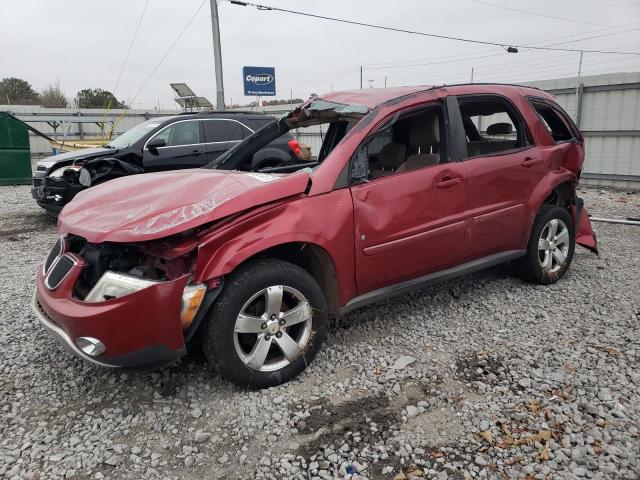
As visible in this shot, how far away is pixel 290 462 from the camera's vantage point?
2320 mm

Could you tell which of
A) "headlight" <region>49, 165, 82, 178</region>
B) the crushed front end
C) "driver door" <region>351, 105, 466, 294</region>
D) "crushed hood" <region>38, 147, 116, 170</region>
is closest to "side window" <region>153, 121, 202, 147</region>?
"crushed hood" <region>38, 147, 116, 170</region>

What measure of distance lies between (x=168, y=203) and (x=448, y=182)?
201 cm

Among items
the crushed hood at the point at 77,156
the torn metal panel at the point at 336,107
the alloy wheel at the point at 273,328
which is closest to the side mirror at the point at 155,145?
the crushed hood at the point at 77,156

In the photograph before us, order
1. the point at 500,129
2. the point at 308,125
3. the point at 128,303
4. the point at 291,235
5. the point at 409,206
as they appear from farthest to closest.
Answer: the point at 500,129 → the point at 308,125 → the point at 409,206 → the point at 291,235 → the point at 128,303

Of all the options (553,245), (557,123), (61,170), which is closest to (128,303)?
(553,245)

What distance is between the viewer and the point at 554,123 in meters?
4.77

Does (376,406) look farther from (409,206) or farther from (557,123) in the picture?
(557,123)

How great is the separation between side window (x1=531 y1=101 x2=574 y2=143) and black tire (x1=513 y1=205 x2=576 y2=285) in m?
0.74

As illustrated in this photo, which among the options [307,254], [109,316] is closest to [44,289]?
[109,316]

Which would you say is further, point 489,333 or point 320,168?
point 489,333

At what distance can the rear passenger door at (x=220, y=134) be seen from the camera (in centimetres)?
845

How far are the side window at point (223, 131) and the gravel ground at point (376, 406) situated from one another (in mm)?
5076

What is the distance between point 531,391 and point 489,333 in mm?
830

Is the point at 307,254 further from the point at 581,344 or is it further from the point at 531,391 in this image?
the point at 581,344
